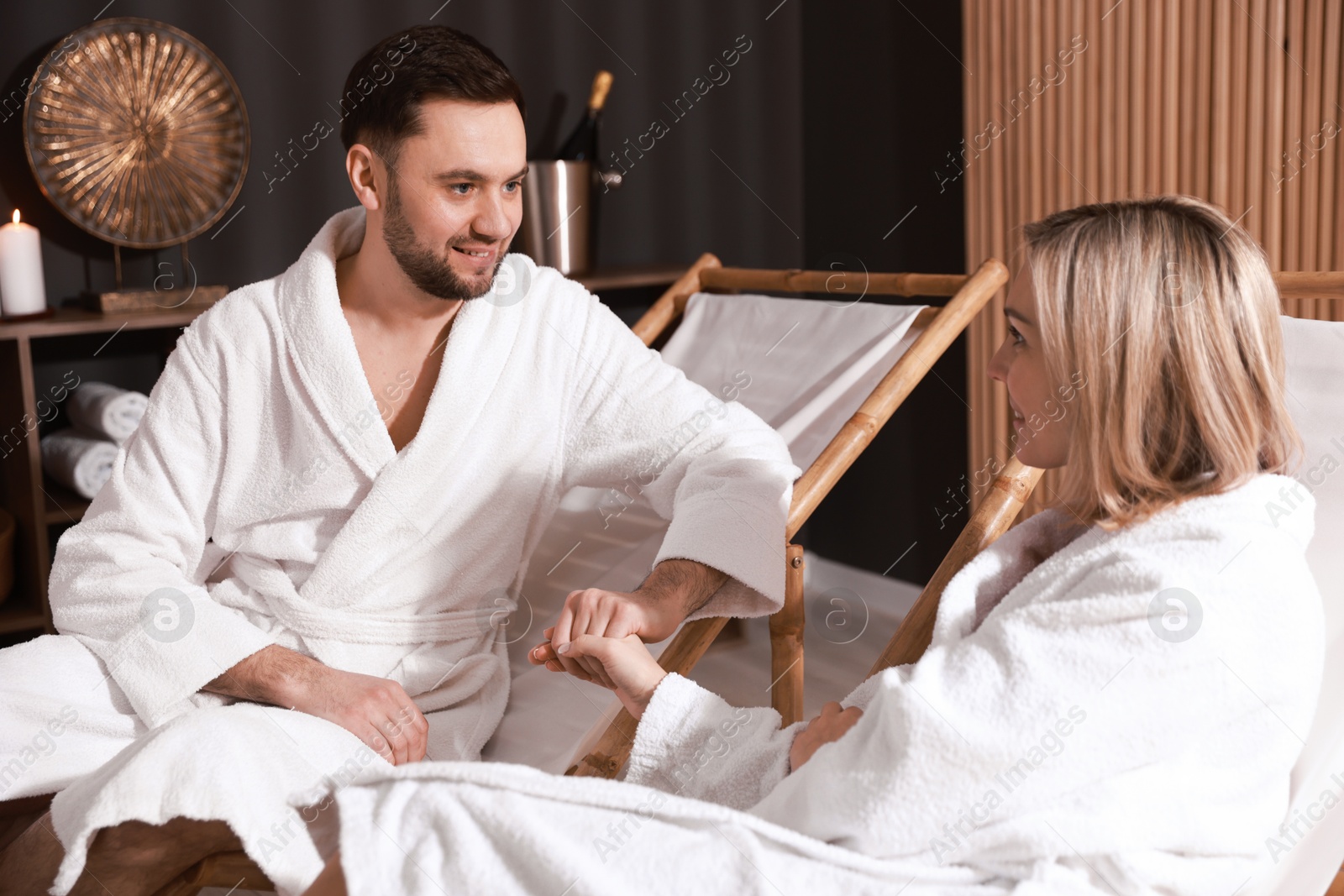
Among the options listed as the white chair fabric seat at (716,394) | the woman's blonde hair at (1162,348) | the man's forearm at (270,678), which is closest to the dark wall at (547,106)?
the white chair fabric seat at (716,394)

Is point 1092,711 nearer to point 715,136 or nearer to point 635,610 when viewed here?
point 635,610

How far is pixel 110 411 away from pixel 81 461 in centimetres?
10

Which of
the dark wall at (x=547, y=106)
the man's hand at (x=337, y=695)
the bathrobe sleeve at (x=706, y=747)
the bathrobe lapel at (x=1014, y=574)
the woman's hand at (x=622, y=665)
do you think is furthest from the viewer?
the dark wall at (x=547, y=106)

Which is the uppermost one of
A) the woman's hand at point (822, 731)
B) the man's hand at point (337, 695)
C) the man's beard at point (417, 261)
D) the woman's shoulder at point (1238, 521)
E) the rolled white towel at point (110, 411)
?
the man's beard at point (417, 261)

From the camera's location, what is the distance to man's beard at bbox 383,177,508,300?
162 cm

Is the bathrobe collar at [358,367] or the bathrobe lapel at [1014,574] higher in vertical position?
the bathrobe collar at [358,367]

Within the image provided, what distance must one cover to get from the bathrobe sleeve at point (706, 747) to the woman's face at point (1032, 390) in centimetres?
36

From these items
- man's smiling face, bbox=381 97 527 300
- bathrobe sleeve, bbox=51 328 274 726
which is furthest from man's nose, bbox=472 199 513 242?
bathrobe sleeve, bbox=51 328 274 726

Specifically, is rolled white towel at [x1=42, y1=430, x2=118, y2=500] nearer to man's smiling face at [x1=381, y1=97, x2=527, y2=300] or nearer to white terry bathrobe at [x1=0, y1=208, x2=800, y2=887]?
white terry bathrobe at [x1=0, y1=208, x2=800, y2=887]

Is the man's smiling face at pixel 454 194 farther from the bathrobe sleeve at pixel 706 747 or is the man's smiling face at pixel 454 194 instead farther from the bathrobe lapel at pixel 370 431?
the bathrobe sleeve at pixel 706 747

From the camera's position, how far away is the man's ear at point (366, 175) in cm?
166

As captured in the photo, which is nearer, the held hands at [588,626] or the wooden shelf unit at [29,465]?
the held hands at [588,626]

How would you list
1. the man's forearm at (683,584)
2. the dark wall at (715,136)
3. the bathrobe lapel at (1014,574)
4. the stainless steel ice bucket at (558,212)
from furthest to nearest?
the stainless steel ice bucket at (558,212), the dark wall at (715,136), the man's forearm at (683,584), the bathrobe lapel at (1014,574)

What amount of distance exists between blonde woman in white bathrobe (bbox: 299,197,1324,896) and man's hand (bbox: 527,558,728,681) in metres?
0.34
